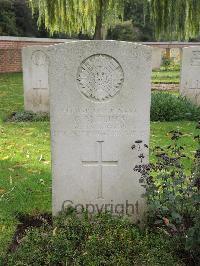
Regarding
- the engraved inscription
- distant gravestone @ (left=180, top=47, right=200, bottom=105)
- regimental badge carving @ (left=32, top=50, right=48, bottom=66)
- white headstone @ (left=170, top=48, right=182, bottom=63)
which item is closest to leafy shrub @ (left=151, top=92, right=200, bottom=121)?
distant gravestone @ (left=180, top=47, right=200, bottom=105)

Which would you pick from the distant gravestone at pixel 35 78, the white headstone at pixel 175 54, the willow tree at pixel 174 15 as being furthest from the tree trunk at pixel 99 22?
the white headstone at pixel 175 54

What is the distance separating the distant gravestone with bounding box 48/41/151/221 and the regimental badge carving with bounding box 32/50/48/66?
5.99 m

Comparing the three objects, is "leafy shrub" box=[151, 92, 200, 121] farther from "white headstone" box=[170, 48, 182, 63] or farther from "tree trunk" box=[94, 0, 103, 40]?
"white headstone" box=[170, 48, 182, 63]

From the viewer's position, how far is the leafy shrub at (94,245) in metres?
3.25

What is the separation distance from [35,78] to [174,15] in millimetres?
3619

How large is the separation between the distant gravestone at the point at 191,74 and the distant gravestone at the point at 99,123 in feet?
21.7

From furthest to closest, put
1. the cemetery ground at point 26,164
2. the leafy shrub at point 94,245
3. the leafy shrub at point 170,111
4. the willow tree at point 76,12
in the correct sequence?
the willow tree at point 76,12 → the leafy shrub at point 170,111 → the cemetery ground at point 26,164 → the leafy shrub at point 94,245

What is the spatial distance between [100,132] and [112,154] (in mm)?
222

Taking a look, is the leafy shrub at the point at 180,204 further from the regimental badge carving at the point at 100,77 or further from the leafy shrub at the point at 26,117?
the leafy shrub at the point at 26,117

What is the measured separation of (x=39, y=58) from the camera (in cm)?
949

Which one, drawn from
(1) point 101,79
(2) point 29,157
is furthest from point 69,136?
(2) point 29,157

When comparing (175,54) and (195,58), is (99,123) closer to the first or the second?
(195,58)

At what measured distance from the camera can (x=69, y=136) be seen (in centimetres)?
375

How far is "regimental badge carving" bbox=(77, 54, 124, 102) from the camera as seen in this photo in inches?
143
